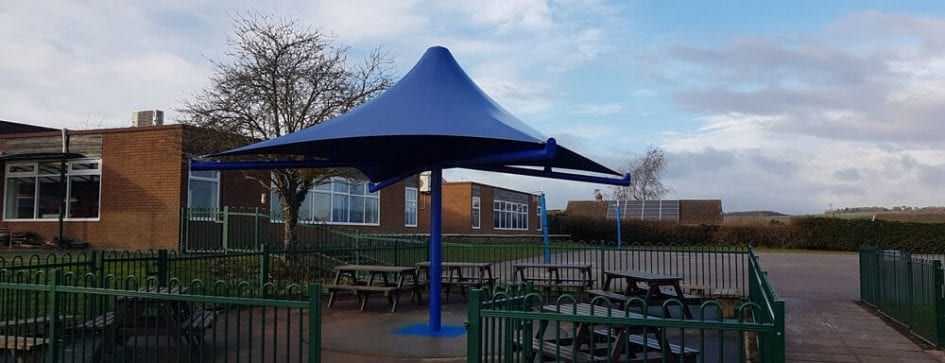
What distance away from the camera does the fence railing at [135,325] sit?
5.02 m

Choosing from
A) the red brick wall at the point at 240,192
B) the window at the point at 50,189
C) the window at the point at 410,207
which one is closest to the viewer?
the window at the point at 50,189

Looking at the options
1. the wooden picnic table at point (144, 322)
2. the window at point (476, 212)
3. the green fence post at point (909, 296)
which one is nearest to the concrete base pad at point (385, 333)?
the wooden picnic table at point (144, 322)

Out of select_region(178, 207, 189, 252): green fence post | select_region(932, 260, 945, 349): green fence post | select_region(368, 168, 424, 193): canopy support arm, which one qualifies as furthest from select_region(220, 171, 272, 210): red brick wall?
select_region(932, 260, 945, 349): green fence post

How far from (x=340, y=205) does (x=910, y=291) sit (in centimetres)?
2058

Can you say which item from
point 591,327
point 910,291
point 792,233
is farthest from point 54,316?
point 792,233

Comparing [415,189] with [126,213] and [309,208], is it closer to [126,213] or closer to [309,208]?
[309,208]

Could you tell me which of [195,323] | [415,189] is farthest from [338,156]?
[415,189]

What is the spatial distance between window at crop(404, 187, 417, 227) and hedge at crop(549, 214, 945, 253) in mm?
18045

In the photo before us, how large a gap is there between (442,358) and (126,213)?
581 inches

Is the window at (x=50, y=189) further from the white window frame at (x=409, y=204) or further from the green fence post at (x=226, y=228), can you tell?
the white window frame at (x=409, y=204)

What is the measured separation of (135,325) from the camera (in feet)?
19.0

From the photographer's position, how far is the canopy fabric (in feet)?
24.8

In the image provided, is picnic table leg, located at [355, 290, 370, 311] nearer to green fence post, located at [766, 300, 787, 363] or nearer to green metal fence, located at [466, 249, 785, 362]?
green metal fence, located at [466, 249, 785, 362]

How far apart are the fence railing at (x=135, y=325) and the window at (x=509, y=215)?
34650mm
